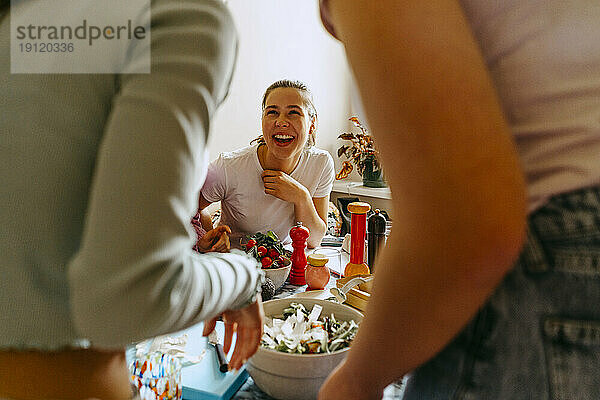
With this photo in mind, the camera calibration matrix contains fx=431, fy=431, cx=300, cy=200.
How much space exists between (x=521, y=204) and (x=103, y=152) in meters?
0.37

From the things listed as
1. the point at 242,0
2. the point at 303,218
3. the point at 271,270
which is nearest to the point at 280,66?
the point at 242,0

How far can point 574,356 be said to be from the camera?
0.36 m

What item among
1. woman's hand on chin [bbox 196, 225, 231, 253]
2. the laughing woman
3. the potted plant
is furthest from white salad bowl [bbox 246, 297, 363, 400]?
the potted plant

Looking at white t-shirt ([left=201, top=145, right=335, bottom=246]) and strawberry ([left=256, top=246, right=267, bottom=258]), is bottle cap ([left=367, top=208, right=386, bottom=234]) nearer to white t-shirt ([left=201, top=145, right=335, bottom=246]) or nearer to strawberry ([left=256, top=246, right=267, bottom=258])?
strawberry ([left=256, top=246, right=267, bottom=258])

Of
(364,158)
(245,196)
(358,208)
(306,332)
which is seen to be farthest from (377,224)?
(364,158)

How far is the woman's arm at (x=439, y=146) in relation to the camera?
0.33m

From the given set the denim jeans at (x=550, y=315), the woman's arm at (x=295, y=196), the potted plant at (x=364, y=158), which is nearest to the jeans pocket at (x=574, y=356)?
the denim jeans at (x=550, y=315)

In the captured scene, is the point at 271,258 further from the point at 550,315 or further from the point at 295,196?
the point at 550,315

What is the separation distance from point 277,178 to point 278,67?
1921 millimetres

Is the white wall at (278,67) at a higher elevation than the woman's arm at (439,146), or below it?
higher

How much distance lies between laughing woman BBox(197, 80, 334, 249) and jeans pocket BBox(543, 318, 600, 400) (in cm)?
148

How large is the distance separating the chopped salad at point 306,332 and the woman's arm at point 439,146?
18.8 inches

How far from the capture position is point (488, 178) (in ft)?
1.07

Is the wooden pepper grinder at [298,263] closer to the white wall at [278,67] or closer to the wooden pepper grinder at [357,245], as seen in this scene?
the wooden pepper grinder at [357,245]
